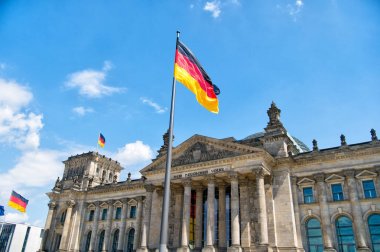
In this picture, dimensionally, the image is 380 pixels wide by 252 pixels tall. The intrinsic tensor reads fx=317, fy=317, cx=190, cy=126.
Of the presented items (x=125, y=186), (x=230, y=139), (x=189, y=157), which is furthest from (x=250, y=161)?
(x=125, y=186)

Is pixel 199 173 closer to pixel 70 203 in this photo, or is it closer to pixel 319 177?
pixel 319 177

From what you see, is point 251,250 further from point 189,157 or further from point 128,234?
point 128,234

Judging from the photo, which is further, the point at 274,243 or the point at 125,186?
the point at 125,186

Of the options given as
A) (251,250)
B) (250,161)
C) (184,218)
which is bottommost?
(251,250)

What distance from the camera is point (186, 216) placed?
3850cm

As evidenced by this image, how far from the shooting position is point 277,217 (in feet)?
120

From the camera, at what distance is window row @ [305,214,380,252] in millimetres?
32625

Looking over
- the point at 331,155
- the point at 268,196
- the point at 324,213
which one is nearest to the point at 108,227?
the point at 268,196

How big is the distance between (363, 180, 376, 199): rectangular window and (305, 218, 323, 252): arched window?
6057 mm

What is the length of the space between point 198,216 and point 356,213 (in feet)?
58.6

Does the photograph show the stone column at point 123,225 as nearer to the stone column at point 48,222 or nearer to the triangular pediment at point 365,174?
the stone column at point 48,222

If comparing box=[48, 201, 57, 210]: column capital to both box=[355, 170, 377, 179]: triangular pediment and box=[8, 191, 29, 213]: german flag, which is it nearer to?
box=[8, 191, 29, 213]: german flag

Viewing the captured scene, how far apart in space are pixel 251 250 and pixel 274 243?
113 inches

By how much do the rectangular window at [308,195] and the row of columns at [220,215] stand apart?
556 cm
